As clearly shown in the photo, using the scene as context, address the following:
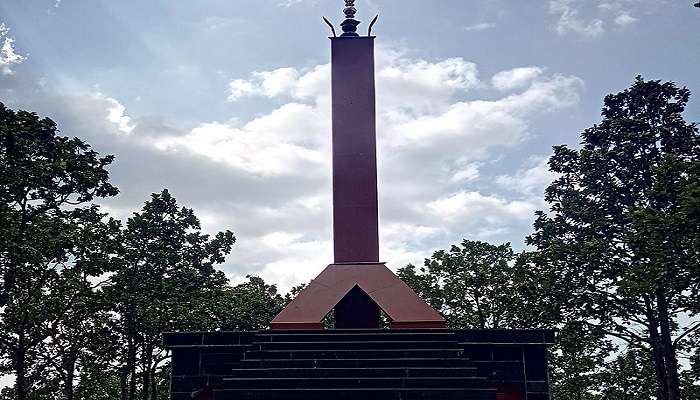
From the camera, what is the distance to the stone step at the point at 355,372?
1134cm

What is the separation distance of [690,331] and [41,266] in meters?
15.9

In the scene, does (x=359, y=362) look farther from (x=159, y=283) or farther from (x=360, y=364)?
(x=159, y=283)

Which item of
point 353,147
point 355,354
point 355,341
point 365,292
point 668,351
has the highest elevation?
point 353,147

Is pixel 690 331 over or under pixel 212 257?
under

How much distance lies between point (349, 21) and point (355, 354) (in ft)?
27.4

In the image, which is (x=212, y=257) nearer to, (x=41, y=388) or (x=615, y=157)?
Answer: (x=41, y=388)

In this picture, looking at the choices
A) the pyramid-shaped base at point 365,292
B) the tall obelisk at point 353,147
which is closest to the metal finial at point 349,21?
the tall obelisk at point 353,147

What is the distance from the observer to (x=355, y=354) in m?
12.0

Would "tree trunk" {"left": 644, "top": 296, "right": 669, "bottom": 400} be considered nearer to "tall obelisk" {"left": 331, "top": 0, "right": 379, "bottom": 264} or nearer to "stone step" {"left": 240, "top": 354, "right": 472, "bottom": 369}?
"stone step" {"left": 240, "top": 354, "right": 472, "bottom": 369}

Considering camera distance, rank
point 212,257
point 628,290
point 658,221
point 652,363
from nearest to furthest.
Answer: point 658,221 < point 628,290 < point 652,363 < point 212,257

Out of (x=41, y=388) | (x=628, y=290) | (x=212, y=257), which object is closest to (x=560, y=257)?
(x=628, y=290)

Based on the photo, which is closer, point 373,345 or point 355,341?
point 373,345

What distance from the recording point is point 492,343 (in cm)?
1303

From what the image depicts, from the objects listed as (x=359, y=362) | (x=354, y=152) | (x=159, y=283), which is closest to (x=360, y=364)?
(x=359, y=362)
